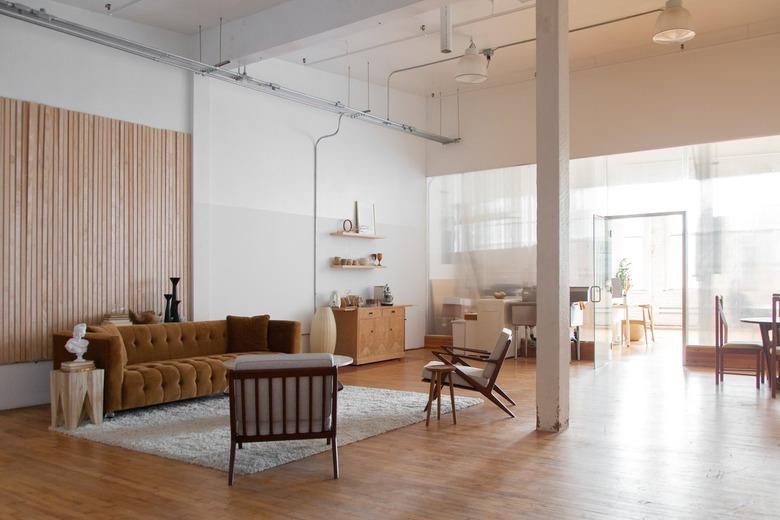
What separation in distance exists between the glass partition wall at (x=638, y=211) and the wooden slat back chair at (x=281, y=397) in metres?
7.74

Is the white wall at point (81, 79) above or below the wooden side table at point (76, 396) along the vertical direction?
above

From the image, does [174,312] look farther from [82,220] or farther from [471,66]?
[471,66]

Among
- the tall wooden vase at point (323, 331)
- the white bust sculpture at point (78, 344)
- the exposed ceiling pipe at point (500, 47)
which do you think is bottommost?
the tall wooden vase at point (323, 331)

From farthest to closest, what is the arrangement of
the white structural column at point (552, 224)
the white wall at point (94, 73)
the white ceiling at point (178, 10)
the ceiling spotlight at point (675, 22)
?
A: the white ceiling at point (178, 10) < the ceiling spotlight at point (675, 22) < the white wall at point (94, 73) < the white structural column at point (552, 224)

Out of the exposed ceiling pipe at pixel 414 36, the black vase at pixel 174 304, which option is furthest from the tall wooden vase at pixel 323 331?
the exposed ceiling pipe at pixel 414 36

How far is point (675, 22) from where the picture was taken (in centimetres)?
738

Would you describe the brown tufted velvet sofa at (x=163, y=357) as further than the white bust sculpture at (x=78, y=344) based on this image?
Yes

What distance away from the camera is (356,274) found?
1145 centimetres

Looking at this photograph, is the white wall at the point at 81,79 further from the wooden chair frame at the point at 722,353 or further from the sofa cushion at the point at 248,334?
the wooden chair frame at the point at 722,353

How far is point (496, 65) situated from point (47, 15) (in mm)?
6994

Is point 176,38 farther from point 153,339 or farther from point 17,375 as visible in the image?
point 17,375

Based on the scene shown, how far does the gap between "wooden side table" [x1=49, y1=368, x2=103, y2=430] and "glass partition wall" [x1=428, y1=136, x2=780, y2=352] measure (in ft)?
25.4

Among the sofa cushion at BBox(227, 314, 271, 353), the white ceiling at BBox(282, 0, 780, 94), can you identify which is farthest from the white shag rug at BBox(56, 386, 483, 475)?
the white ceiling at BBox(282, 0, 780, 94)

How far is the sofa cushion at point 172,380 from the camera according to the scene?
6621 millimetres
